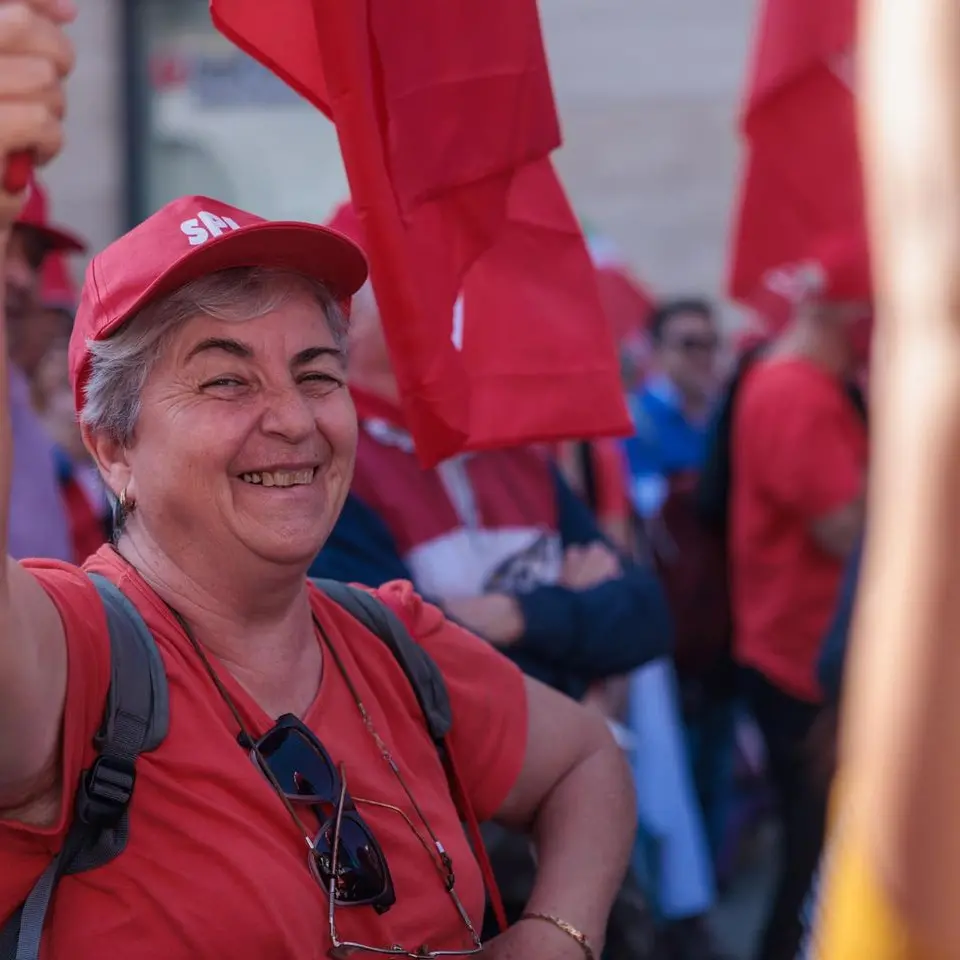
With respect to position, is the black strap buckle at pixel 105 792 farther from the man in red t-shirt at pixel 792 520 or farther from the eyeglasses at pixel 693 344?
the eyeglasses at pixel 693 344

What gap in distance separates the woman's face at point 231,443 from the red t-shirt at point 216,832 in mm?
123

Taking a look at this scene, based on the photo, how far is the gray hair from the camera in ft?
7.15

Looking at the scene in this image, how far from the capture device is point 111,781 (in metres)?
1.85

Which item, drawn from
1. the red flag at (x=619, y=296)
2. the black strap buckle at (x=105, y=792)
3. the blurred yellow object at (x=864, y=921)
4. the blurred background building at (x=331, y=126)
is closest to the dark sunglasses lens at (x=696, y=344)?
the red flag at (x=619, y=296)

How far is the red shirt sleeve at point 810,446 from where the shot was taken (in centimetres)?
470

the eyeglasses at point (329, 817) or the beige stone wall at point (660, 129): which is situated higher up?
the beige stone wall at point (660, 129)

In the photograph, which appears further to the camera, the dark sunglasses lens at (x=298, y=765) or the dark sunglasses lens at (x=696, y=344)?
the dark sunglasses lens at (x=696, y=344)

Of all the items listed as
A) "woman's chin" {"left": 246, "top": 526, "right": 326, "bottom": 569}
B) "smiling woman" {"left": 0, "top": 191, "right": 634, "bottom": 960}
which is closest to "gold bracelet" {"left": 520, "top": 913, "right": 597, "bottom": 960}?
"smiling woman" {"left": 0, "top": 191, "right": 634, "bottom": 960}

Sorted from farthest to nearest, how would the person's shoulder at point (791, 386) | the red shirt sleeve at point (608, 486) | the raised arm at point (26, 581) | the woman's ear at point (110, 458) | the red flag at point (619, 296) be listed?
the red flag at point (619, 296) < the person's shoulder at point (791, 386) < the red shirt sleeve at point (608, 486) < the woman's ear at point (110, 458) < the raised arm at point (26, 581)

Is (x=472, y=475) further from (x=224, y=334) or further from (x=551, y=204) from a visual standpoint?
(x=224, y=334)

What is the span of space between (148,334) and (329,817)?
2.32 ft

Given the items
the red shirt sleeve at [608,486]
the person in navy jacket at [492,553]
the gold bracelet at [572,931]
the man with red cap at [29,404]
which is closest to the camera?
the gold bracelet at [572,931]

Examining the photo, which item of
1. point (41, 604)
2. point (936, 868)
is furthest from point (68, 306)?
point (936, 868)

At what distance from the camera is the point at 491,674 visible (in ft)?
8.21
